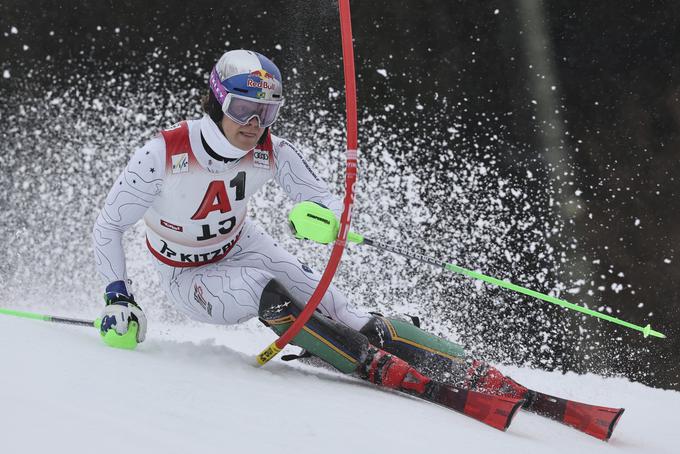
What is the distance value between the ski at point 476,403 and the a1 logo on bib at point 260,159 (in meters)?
1.05

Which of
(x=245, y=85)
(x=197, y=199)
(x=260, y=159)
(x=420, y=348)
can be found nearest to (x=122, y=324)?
(x=197, y=199)

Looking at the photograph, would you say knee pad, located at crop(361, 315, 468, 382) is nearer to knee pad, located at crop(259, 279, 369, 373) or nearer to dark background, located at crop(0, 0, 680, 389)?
knee pad, located at crop(259, 279, 369, 373)

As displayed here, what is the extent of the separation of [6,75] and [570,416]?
16.7 feet

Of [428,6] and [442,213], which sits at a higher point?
[428,6]

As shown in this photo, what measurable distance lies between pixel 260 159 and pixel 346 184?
58 centimetres

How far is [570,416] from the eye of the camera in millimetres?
2574

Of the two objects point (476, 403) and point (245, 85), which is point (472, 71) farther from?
point (476, 403)

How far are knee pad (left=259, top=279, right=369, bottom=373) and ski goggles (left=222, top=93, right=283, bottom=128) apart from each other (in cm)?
60

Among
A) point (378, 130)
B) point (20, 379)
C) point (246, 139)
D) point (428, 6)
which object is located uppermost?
point (428, 6)

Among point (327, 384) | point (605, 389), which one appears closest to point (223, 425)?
point (327, 384)

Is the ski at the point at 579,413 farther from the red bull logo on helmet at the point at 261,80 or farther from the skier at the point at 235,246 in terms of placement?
the red bull logo on helmet at the point at 261,80

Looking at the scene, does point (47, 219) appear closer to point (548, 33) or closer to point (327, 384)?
point (327, 384)

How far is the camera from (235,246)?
9.23 feet

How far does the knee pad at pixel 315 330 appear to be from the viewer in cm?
239
